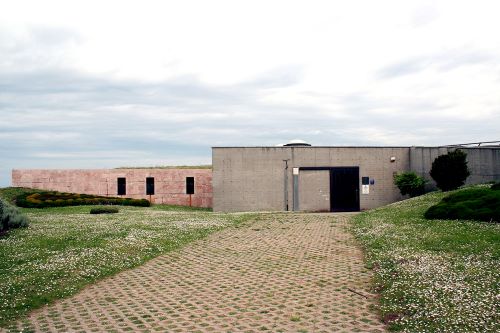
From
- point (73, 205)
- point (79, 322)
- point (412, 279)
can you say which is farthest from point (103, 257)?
point (73, 205)

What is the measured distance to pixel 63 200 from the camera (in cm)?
3850

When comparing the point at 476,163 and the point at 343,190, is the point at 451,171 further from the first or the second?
the point at 343,190

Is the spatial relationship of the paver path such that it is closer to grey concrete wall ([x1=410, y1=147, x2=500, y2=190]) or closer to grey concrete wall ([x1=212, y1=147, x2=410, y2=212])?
grey concrete wall ([x1=212, y1=147, x2=410, y2=212])

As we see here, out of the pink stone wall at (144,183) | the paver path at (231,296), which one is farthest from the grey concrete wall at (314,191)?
the paver path at (231,296)

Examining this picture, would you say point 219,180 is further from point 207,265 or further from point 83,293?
point 83,293

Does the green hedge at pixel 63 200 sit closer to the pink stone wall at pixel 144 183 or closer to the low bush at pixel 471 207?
the pink stone wall at pixel 144 183

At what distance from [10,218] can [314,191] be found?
80.4ft

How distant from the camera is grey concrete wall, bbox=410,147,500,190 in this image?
37469 millimetres

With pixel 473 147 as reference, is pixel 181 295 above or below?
below

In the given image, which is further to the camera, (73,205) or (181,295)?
(73,205)

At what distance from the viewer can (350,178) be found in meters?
39.2

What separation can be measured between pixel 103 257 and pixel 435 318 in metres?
10.8

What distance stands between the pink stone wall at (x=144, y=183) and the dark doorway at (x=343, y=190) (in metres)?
13.6

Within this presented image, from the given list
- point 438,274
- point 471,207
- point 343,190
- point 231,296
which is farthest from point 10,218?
point 343,190
